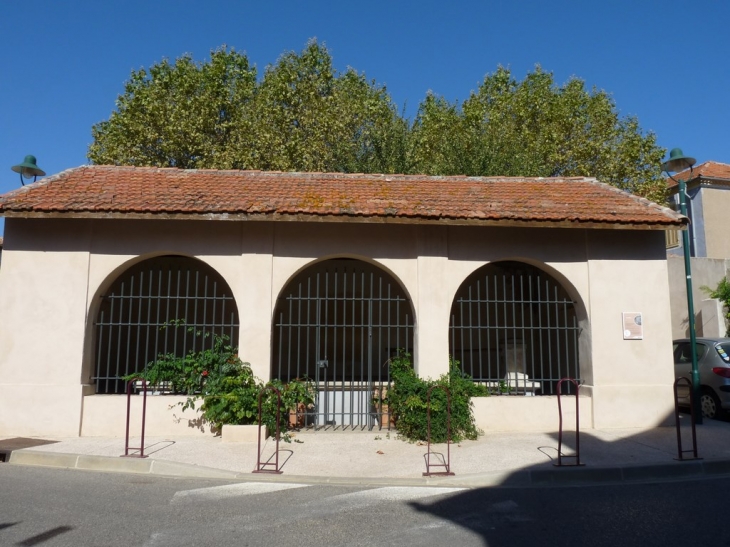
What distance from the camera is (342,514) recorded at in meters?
Result: 5.41

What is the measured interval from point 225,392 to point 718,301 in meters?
13.9

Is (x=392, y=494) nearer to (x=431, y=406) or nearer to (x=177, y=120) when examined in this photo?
(x=431, y=406)

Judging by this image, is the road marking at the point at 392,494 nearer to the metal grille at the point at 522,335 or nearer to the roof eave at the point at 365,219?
the metal grille at the point at 522,335

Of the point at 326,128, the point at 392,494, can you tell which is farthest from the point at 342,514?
the point at 326,128

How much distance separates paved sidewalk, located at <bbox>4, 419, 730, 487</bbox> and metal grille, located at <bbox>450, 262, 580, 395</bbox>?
1.60 m

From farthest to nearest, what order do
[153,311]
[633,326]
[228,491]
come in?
[153,311] < [633,326] < [228,491]

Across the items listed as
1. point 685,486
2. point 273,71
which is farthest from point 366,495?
point 273,71

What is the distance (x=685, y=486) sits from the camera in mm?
6566

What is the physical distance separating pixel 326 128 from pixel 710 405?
14.5 metres

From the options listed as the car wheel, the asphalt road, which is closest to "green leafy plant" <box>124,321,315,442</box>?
the asphalt road

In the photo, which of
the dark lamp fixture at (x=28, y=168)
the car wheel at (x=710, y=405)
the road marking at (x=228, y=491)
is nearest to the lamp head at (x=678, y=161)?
the car wheel at (x=710, y=405)

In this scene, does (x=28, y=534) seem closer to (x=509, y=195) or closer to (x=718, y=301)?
(x=509, y=195)

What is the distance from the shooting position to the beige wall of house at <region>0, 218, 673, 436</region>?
9.23 metres

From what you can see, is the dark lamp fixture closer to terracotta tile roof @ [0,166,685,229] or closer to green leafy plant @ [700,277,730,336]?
terracotta tile roof @ [0,166,685,229]
